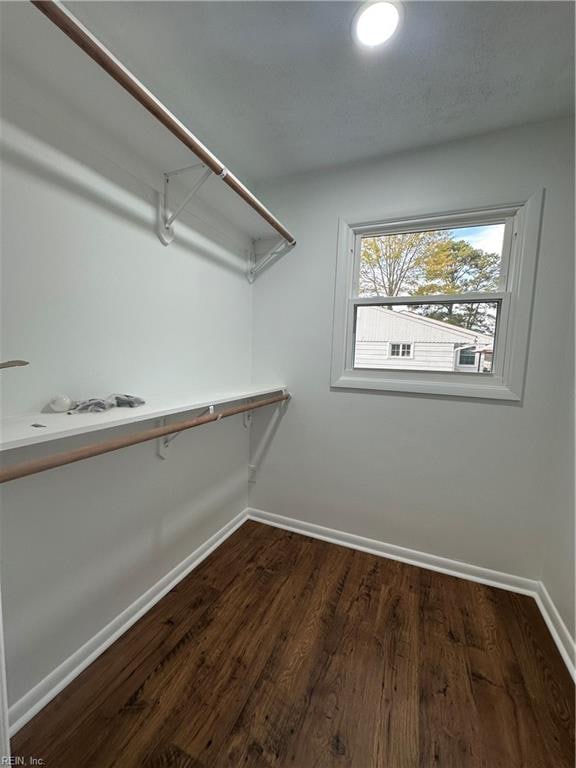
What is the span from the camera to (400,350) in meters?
1.91

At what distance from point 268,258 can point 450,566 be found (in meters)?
2.29

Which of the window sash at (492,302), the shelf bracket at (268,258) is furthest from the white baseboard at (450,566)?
the shelf bracket at (268,258)

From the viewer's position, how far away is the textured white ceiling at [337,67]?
1049mm

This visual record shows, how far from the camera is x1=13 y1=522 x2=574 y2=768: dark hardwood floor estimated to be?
988 millimetres

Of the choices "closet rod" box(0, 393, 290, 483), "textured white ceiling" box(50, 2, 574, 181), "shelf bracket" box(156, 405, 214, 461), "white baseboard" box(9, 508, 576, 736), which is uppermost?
"textured white ceiling" box(50, 2, 574, 181)

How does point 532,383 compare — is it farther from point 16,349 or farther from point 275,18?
point 16,349


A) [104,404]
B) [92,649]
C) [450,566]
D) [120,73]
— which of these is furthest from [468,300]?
[92,649]

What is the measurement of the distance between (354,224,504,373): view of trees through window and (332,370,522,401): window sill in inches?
2.5

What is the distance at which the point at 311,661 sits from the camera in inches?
50.2

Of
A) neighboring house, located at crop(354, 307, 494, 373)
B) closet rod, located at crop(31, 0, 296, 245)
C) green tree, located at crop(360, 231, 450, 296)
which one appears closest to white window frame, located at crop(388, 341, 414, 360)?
neighboring house, located at crop(354, 307, 494, 373)

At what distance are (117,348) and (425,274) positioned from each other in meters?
1.73

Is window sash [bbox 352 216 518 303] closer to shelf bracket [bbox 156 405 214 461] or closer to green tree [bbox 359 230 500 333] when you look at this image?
green tree [bbox 359 230 500 333]

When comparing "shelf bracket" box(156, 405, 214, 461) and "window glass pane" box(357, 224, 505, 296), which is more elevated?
"window glass pane" box(357, 224, 505, 296)

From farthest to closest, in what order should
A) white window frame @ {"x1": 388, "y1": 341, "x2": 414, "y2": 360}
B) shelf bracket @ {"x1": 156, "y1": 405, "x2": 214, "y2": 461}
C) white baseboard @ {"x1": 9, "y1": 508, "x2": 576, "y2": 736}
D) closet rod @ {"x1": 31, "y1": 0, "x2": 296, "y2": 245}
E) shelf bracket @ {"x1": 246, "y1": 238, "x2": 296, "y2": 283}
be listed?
shelf bracket @ {"x1": 246, "y1": 238, "x2": 296, "y2": 283} < white window frame @ {"x1": 388, "y1": 341, "x2": 414, "y2": 360} < shelf bracket @ {"x1": 156, "y1": 405, "x2": 214, "y2": 461} < white baseboard @ {"x1": 9, "y1": 508, "x2": 576, "y2": 736} < closet rod @ {"x1": 31, "y1": 0, "x2": 296, "y2": 245}
